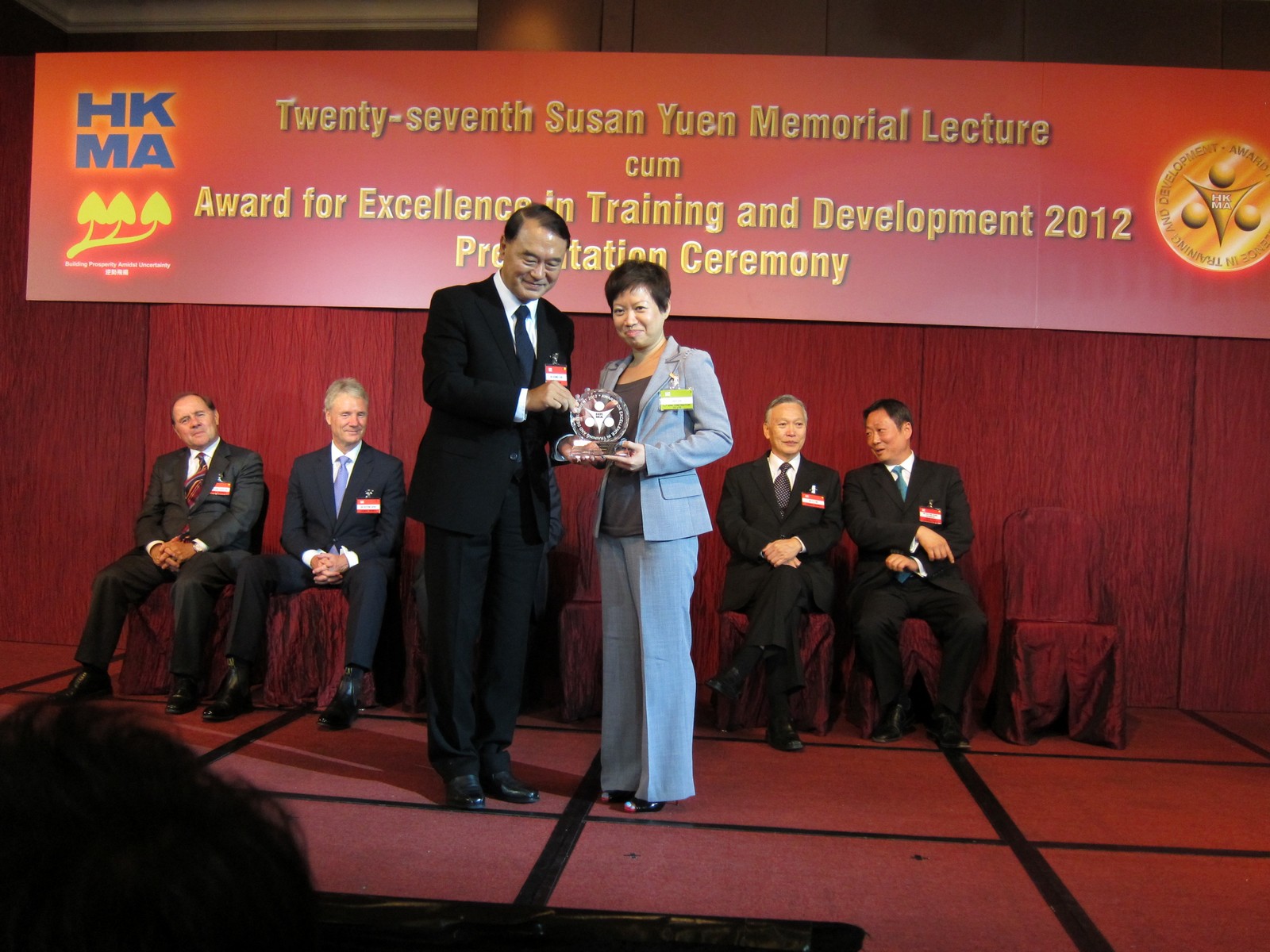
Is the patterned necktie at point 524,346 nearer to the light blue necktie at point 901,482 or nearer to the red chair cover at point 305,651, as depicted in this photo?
the red chair cover at point 305,651

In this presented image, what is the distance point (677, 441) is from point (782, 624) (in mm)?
1243

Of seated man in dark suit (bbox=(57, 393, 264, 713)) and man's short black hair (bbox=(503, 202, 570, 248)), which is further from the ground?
man's short black hair (bbox=(503, 202, 570, 248))

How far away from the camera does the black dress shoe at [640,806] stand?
2.88 m

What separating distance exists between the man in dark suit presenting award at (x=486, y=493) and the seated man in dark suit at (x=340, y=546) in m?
1.09

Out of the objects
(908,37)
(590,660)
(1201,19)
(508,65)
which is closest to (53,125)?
(508,65)

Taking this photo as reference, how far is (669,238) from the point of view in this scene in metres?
4.68

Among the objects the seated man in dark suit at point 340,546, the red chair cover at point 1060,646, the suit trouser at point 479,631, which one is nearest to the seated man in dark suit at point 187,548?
the seated man in dark suit at point 340,546

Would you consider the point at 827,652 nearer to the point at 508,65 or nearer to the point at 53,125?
the point at 508,65

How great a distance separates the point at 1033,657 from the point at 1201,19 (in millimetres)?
3052

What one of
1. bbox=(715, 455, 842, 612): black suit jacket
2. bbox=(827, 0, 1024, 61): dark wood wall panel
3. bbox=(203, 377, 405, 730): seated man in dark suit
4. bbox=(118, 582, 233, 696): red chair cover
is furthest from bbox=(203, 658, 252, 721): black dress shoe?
bbox=(827, 0, 1024, 61): dark wood wall panel

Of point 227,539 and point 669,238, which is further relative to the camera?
point 669,238

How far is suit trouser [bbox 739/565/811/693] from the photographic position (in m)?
3.85

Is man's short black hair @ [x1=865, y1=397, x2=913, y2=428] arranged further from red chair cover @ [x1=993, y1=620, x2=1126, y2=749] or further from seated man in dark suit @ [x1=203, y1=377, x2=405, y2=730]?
seated man in dark suit @ [x1=203, y1=377, x2=405, y2=730]

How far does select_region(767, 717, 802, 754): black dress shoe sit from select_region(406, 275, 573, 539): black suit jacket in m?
1.32
